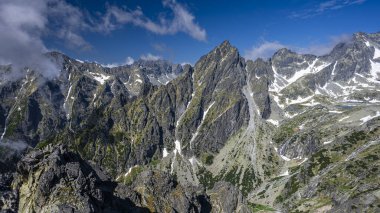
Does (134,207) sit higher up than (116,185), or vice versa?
(116,185)

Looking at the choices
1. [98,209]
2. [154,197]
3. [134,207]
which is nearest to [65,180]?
Result: [98,209]

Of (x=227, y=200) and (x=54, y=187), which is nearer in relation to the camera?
(x=54, y=187)

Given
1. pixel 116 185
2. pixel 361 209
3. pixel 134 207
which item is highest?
pixel 116 185

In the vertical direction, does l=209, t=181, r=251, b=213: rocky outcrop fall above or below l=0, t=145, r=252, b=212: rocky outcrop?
below

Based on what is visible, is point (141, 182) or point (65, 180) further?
point (141, 182)

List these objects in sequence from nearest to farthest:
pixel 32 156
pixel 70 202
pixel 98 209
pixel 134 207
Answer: pixel 70 202
pixel 98 209
pixel 32 156
pixel 134 207

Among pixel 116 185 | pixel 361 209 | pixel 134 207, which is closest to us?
pixel 134 207

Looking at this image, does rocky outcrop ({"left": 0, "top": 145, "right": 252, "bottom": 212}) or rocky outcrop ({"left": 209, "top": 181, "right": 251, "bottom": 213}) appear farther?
rocky outcrop ({"left": 209, "top": 181, "right": 251, "bottom": 213})

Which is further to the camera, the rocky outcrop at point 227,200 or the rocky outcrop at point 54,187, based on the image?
the rocky outcrop at point 227,200

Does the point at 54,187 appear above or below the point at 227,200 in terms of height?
above

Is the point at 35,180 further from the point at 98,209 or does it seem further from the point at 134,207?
the point at 134,207

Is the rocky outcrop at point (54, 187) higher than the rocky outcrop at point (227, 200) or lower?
higher
